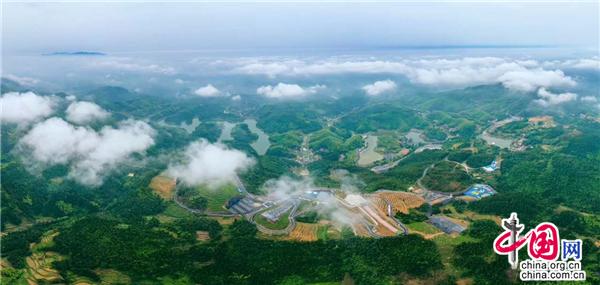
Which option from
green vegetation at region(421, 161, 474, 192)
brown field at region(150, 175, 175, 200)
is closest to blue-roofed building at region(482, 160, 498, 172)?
green vegetation at region(421, 161, 474, 192)

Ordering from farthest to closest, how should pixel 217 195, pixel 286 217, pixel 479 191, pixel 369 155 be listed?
1. pixel 369 155
2. pixel 479 191
3. pixel 217 195
4. pixel 286 217

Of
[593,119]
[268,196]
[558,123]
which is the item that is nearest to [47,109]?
[268,196]

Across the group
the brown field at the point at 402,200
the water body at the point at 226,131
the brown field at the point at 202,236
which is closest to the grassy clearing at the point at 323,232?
the brown field at the point at 402,200

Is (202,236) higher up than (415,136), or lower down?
lower down

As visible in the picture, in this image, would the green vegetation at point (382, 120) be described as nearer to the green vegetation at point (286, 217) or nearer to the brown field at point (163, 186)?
the green vegetation at point (286, 217)

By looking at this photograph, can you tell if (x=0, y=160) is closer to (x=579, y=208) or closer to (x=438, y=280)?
(x=438, y=280)

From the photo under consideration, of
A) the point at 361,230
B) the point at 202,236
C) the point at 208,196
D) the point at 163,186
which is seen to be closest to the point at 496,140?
the point at 361,230

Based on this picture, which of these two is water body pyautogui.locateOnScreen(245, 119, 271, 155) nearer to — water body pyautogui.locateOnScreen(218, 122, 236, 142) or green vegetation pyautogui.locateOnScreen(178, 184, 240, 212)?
water body pyautogui.locateOnScreen(218, 122, 236, 142)

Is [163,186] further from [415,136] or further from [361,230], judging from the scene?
[415,136]

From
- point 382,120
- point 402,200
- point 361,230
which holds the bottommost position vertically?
point 361,230
